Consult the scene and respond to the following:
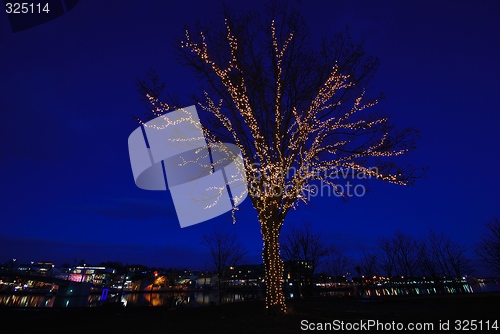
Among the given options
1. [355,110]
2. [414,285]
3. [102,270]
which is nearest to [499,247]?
[414,285]

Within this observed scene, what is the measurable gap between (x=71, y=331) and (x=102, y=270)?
13612 cm

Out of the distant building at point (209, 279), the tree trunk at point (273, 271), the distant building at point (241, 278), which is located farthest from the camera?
the distant building at point (209, 279)

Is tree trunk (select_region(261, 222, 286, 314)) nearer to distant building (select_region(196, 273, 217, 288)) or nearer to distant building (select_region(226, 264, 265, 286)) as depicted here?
distant building (select_region(226, 264, 265, 286))

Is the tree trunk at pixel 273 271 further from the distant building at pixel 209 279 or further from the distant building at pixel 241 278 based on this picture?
the distant building at pixel 209 279

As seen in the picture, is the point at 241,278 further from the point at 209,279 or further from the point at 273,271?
the point at 273,271

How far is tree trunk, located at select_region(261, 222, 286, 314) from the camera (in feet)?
25.9

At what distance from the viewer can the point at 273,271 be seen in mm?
8406

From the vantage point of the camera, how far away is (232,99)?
9.72 metres

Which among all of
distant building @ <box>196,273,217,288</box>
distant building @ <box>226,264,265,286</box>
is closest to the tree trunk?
distant building @ <box>226,264,265,286</box>

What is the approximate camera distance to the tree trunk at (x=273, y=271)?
7.90 meters

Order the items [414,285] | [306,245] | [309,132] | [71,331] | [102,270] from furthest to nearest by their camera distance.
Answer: [102,270] < [306,245] < [414,285] < [309,132] < [71,331]

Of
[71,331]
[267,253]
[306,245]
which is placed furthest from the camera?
[306,245]

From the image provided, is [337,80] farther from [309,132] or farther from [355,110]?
[309,132]

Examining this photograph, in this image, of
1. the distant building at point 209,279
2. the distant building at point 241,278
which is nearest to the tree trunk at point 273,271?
the distant building at point 241,278
